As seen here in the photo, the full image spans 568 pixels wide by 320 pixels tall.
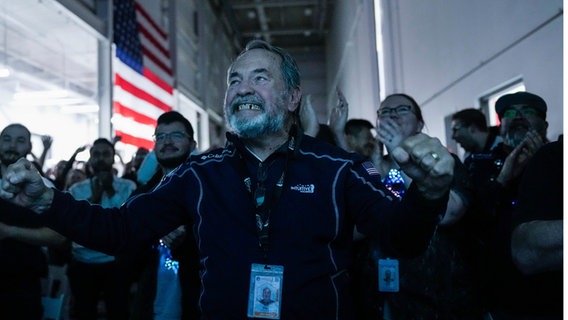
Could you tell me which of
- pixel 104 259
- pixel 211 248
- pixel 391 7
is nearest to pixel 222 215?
pixel 211 248

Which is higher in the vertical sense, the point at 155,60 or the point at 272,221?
the point at 155,60

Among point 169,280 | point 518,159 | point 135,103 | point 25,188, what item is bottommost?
point 169,280

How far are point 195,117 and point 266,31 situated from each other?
7.47 m

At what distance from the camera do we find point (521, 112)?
2.86 metres

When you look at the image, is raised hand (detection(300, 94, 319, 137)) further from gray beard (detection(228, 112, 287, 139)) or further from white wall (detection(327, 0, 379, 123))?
white wall (detection(327, 0, 379, 123))

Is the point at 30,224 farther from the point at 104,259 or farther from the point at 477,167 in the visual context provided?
the point at 477,167

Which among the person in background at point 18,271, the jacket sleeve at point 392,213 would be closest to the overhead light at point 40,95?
the person in background at point 18,271

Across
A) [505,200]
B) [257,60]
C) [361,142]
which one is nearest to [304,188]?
[257,60]

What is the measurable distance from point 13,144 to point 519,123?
3156mm

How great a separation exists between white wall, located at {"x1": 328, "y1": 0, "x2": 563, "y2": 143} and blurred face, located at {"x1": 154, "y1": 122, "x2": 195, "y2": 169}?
2.38 meters

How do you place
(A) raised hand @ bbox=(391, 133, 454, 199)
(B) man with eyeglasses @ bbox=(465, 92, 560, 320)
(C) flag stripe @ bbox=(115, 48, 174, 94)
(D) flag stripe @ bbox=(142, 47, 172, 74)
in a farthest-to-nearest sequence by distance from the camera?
(D) flag stripe @ bbox=(142, 47, 172, 74) → (C) flag stripe @ bbox=(115, 48, 174, 94) → (B) man with eyeglasses @ bbox=(465, 92, 560, 320) → (A) raised hand @ bbox=(391, 133, 454, 199)

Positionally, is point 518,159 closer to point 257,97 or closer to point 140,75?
point 257,97

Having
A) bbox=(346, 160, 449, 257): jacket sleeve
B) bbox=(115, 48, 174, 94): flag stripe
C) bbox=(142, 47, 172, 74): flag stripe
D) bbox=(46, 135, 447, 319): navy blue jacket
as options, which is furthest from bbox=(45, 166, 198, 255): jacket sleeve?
bbox=(142, 47, 172, 74): flag stripe

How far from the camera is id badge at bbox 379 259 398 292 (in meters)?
2.23
